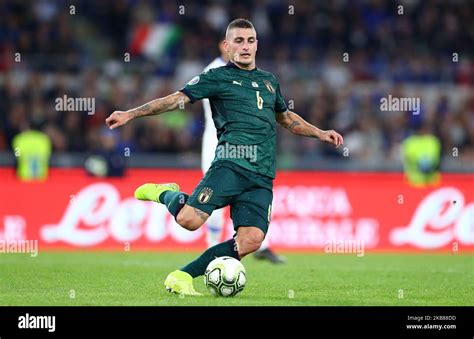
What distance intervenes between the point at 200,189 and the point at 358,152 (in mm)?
12835

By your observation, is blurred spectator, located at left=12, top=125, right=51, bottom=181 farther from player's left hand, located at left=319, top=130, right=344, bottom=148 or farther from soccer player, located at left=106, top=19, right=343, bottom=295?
player's left hand, located at left=319, top=130, right=344, bottom=148

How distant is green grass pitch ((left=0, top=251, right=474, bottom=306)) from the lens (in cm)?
945

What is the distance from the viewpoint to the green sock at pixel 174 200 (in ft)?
32.1

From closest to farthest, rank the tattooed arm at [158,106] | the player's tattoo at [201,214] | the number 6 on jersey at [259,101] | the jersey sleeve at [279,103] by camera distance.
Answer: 1. the tattooed arm at [158,106]
2. the player's tattoo at [201,214]
3. the number 6 on jersey at [259,101]
4. the jersey sleeve at [279,103]

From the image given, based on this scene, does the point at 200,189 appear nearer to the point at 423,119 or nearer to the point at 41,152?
the point at 41,152

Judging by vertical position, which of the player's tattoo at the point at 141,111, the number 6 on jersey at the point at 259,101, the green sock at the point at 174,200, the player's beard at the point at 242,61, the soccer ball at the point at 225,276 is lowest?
the soccer ball at the point at 225,276

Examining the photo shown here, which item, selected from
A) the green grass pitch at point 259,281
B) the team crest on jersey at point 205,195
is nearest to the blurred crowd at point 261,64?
the green grass pitch at point 259,281

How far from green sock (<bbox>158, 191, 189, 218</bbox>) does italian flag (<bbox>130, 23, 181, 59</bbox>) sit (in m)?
13.6

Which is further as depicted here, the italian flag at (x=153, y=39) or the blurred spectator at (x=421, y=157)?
the italian flag at (x=153, y=39)

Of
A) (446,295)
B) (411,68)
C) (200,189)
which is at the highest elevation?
(411,68)

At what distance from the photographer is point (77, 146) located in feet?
69.1

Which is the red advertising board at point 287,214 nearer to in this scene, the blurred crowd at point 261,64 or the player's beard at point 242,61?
the blurred crowd at point 261,64

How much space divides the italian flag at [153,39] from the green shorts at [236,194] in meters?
13.9
